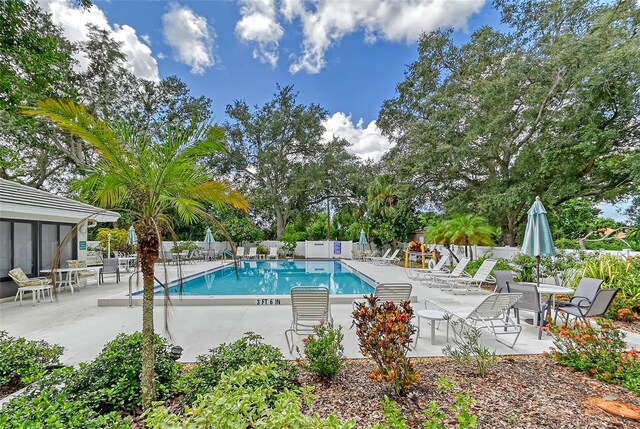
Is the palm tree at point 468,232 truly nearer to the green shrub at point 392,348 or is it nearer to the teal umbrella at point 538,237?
the teal umbrella at point 538,237

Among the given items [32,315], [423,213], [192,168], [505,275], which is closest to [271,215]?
[423,213]

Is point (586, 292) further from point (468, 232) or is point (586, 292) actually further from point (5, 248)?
point (5, 248)

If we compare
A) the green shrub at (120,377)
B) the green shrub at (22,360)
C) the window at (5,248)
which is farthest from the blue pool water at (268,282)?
the green shrub at (120,377)

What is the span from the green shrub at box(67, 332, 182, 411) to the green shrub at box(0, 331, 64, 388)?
670 mm

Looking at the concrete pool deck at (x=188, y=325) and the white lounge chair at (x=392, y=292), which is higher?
the white lounge chair at (x=392, y=292)

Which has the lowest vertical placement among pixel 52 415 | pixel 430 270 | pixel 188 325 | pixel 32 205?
pixel 188 325

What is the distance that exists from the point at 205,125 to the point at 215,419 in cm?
258

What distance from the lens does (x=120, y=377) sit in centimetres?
309

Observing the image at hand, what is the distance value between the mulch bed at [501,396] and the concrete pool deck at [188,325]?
2.81ft

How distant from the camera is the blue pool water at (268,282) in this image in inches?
432

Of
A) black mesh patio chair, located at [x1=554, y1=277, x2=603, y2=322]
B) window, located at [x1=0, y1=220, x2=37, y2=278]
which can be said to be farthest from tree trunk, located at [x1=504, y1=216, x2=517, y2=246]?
window, located at [x1=0, y1=220, x2=37, y2=278]

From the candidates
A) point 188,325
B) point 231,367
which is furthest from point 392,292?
point 188,325

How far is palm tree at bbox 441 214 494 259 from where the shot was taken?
480 inches

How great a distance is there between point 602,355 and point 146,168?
5.47 meters
